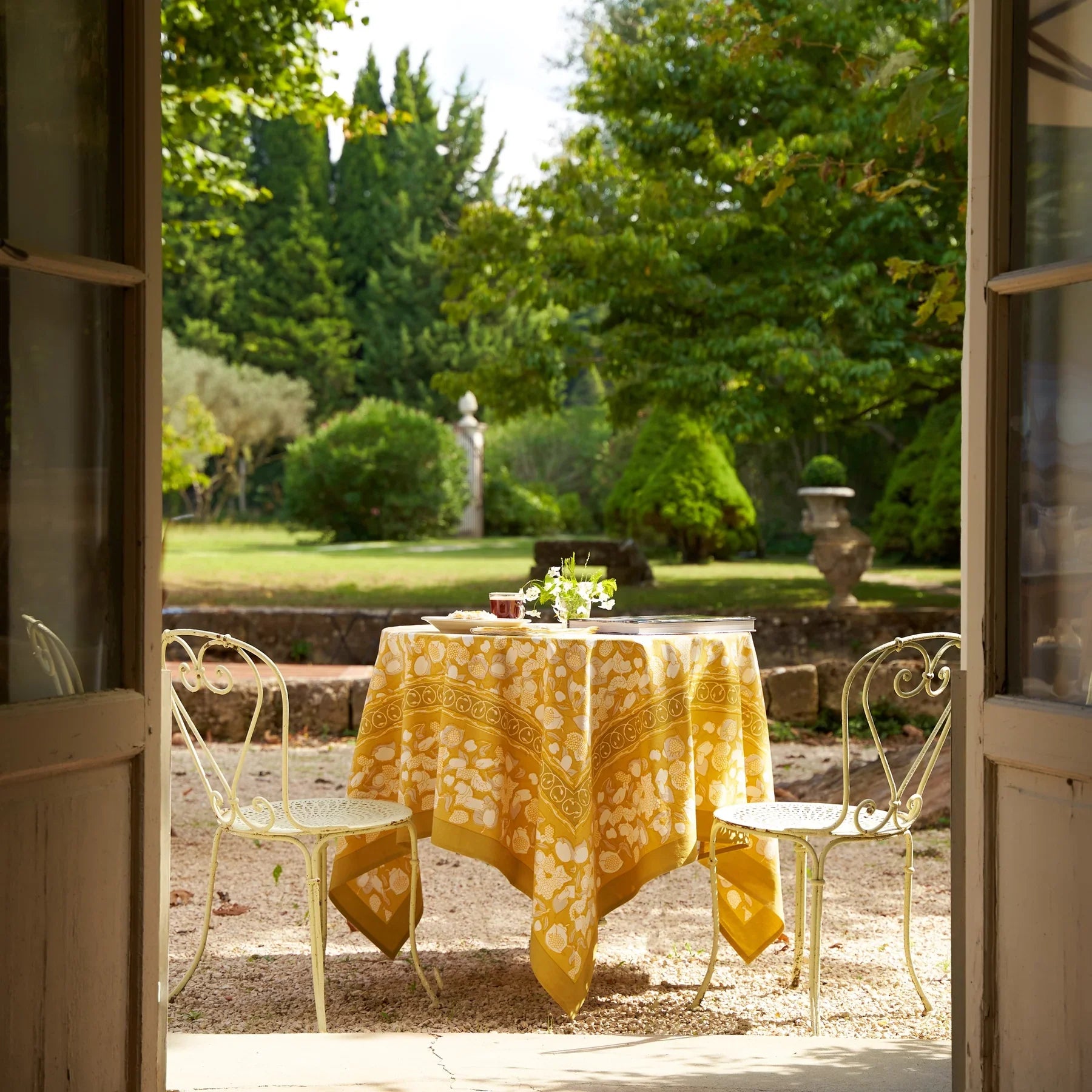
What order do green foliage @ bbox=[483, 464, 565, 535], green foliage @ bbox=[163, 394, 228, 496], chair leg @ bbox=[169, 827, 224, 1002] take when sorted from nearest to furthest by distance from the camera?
1. chair leg @ bbox=[169, 827, 224, 1002]
2. green foliage @ bbox=[163, 394, 228, 496]
3. green foliage @ bbox=[483, 464, 565, 535]

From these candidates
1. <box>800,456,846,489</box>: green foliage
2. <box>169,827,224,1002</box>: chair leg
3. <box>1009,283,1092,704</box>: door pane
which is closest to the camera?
<box>1009,283,1092,704</box>: door pane

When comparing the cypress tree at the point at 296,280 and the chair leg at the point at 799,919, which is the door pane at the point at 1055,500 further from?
the cypress tree at the point at 296,280

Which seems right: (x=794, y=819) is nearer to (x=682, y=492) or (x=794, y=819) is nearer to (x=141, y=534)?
(x=141, y=534)

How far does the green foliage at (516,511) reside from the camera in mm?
22734

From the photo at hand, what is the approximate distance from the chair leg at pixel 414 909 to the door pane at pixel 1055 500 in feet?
6.10

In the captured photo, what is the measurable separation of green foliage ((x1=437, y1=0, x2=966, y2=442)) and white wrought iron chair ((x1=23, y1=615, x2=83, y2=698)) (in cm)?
774

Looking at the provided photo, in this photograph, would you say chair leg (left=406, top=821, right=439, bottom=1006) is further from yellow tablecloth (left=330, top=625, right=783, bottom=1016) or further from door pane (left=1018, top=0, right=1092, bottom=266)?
door pane (left=1018, top=0, right=1092, bottom=266)

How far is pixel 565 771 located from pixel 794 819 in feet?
2.08

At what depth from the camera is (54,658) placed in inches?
84.0

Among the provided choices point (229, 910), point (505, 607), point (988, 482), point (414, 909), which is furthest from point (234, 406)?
point (988, 482)

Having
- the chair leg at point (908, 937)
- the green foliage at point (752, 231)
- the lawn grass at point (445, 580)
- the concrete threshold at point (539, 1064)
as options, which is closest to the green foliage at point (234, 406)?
the lawn grass at point (445, 580)

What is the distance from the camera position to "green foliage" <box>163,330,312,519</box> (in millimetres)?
26172

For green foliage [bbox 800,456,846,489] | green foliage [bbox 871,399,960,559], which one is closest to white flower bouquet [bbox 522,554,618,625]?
green foliage [bbox 800,456,846,489]

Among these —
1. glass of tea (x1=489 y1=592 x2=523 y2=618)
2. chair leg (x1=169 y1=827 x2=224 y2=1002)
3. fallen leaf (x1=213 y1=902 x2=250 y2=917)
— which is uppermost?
glass of tea (x1=489 y1=592 x2=523 y2=618)
